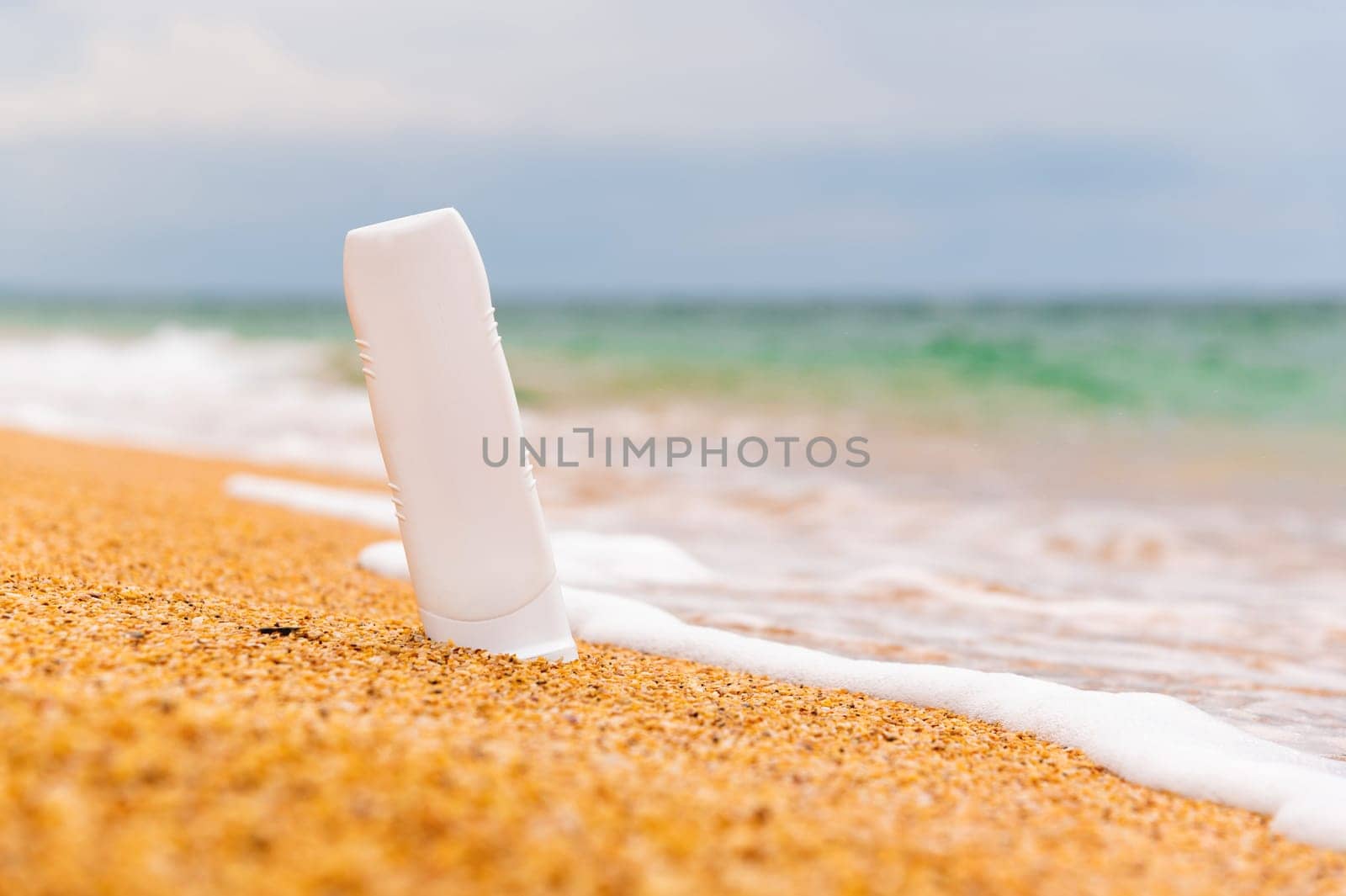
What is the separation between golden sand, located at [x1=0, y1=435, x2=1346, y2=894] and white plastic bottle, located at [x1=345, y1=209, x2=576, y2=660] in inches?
7.0

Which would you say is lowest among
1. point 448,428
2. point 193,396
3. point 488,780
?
point 193,396

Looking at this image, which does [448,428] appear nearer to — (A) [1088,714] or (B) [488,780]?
(B) [488,780]

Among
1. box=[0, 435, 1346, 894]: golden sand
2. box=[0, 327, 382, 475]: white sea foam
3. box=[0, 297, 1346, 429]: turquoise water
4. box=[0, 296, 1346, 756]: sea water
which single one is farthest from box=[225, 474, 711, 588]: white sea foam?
box=[0, 297, 1346, 429]: turquoise water

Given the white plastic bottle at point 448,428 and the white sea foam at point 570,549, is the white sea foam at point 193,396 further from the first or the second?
the white plastic bottle at point 448,428

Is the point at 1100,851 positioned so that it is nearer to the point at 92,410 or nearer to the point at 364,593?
the point at 364,593

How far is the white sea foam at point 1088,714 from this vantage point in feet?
9.98

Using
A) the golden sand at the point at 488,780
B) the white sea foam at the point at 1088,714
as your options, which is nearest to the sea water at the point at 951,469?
the white sea foam at the point at 1088,714

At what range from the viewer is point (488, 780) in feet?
7.30

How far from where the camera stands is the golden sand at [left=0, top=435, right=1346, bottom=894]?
193 centimetres

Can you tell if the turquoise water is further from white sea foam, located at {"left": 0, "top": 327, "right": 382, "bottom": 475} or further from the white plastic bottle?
the white plastic bottle

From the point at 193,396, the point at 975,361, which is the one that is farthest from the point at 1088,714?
the point at 193,396

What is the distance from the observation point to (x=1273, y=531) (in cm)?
841

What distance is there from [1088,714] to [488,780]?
215cm

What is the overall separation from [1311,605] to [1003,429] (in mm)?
7997
